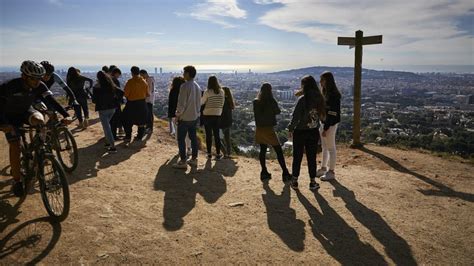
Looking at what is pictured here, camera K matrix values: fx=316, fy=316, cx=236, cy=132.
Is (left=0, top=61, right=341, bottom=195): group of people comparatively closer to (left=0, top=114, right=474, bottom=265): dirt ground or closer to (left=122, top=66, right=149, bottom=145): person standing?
(left=122, top=66, right=149, bottom=145): person standing

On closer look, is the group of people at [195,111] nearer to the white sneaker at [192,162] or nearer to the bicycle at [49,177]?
the white sneaker at [192,162]

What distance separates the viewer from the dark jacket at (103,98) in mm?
7414

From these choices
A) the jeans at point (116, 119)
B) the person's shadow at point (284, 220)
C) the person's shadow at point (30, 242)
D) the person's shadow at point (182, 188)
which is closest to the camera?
the person's shadow at point (30, 242)

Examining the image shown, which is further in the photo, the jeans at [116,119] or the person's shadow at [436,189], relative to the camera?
the jeans at [116,119]

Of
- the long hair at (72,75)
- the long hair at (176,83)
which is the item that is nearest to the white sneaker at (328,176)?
the long hair at (176,83)

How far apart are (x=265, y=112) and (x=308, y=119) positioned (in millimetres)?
884

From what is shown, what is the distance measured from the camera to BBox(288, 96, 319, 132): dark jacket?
548cm

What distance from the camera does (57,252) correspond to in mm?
3459

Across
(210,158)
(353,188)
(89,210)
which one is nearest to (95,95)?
(210,158)

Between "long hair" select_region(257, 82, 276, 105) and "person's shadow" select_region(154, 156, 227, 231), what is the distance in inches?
70.5

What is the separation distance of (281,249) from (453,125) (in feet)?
74.2

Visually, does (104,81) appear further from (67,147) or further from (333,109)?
(333,109)

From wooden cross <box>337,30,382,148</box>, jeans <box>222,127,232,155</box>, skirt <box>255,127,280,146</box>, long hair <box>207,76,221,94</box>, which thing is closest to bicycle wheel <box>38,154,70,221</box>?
skirt <box>255,127,280,146</box>

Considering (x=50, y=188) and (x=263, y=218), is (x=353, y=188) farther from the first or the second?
(x=50, y=188)
